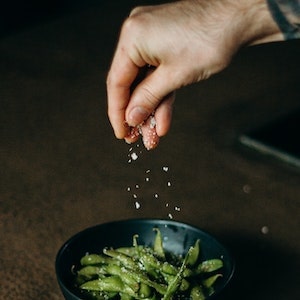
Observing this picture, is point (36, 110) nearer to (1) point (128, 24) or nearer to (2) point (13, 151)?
(2) point (13, 151)

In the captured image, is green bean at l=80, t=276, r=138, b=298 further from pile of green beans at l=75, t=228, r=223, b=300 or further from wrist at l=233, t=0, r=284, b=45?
wrist at l=233, t=0, r=284, b=45

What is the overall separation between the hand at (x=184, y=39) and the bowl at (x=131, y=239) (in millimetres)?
259

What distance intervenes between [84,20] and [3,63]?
0.57 metres

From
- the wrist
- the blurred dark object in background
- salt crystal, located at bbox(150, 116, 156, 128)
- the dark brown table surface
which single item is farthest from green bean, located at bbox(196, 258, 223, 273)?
the blurred dark object in background

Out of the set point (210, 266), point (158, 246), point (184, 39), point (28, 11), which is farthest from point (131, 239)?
point (28, 11)

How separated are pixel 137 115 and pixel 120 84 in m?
0.05

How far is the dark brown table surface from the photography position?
1.41 meters

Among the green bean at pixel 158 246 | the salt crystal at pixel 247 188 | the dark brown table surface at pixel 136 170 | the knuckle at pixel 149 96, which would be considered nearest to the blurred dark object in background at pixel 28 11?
the dark brown table surface at pixel 136 170

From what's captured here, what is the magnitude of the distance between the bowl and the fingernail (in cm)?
22

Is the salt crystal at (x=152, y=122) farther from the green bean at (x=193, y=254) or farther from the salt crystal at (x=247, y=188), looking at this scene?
the salt crystal at (x=247, y=188)

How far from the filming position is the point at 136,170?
68.8 inches

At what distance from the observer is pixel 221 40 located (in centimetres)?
105

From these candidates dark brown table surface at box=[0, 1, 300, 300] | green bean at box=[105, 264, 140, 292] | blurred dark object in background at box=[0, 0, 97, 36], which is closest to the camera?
green bean at box=[105, 264, 140, 292]

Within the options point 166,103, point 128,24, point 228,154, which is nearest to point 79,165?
point 228,154
